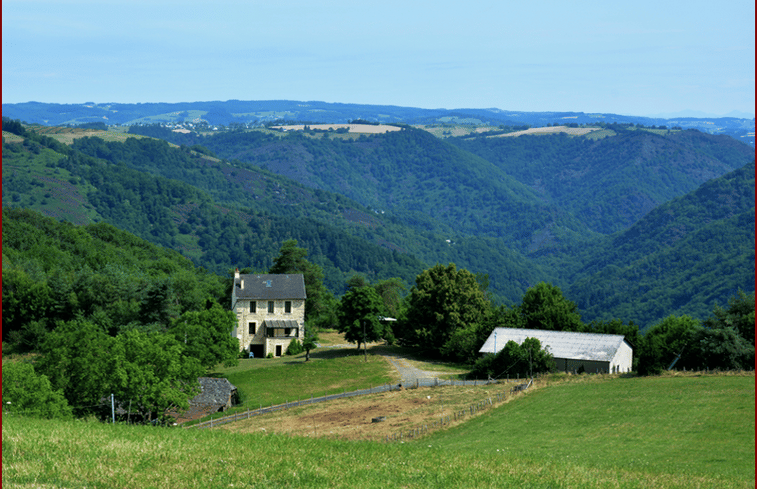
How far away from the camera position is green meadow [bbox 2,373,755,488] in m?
18.9

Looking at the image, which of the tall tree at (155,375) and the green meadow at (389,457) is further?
the tall tree at (155,375)

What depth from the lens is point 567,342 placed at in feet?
221

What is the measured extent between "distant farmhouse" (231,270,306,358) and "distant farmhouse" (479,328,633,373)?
24.3 meters

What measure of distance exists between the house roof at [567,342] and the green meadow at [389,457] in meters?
22.4

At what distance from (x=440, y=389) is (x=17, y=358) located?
51710 mm

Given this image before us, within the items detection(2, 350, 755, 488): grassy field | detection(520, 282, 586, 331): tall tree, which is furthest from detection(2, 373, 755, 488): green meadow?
detection(520, 282, 586, 331): tall tree

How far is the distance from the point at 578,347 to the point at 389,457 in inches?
1826

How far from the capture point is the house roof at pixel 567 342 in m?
65.1

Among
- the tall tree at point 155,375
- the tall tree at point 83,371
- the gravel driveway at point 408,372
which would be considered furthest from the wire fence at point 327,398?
the tall tree at point 83,371

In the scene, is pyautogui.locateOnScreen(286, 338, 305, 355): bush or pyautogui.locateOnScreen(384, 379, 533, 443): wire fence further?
pyautogui.locateOnScreen(286, 338, 305, 355): bush

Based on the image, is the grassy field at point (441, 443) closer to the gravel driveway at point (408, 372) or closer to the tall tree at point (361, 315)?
the gravel driveway at point (408, 372)

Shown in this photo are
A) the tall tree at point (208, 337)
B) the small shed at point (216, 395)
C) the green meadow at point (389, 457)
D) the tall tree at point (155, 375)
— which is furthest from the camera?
the tall tree at point (208, 337)

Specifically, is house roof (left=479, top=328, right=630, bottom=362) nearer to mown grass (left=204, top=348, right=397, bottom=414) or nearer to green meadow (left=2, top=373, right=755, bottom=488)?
mown grass (left=204, top=348, right=397, bottom=414)

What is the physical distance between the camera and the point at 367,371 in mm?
66500
